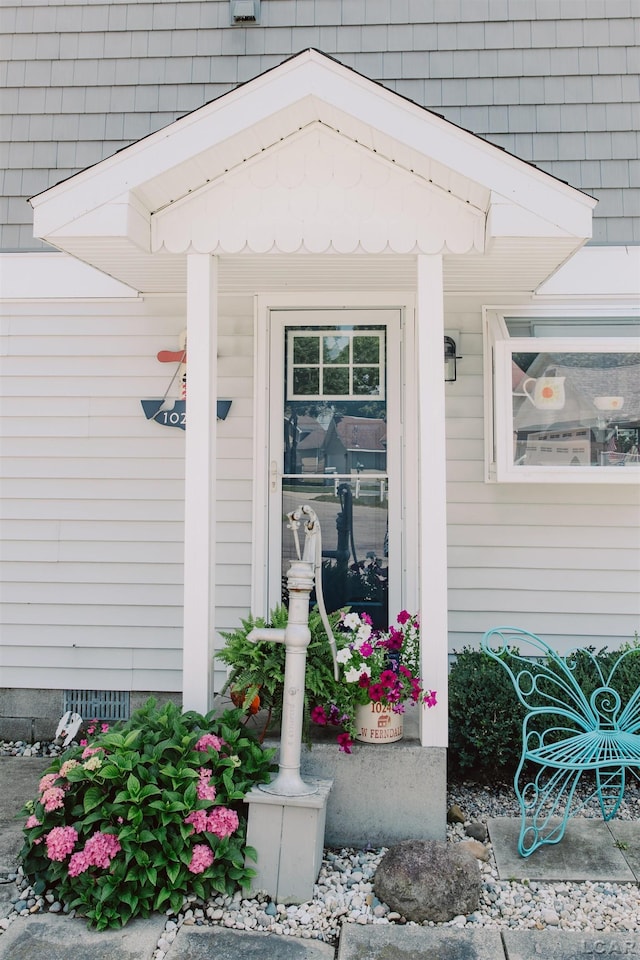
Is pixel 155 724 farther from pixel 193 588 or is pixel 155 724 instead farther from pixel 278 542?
pixel 278 542

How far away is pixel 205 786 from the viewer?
8.51 ft

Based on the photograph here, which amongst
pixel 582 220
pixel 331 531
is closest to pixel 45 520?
pixel 331 531

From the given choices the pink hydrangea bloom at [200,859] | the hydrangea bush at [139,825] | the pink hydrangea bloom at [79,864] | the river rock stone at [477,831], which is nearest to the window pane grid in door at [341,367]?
the hydrangea bush at [139,825]

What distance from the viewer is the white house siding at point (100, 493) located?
4.17m

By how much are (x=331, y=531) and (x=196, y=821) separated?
72.5 inches

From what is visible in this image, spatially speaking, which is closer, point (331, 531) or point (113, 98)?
point (331, 531)

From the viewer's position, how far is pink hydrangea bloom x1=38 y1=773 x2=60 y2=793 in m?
2.63

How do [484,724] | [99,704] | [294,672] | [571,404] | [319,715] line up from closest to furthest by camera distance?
[294,672] < [319,715] < [484,724] < [571,404] < [99,704]

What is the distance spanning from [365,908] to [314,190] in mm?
2662

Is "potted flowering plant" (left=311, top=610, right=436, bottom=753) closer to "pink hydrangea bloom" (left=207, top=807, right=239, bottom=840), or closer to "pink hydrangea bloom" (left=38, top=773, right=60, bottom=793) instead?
"pink hydrangea bloom" (left=207, top=807, right=239, bottom=840)

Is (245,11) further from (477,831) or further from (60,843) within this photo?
(477,831)

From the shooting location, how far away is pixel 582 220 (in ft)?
9.78

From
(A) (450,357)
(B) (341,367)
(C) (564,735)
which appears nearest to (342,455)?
(B) (341,367)

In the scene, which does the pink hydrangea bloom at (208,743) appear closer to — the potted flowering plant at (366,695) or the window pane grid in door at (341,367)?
the potted flowering plant at (366,695)
